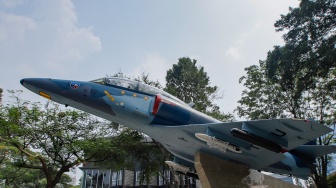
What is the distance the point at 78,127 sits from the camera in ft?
67.2

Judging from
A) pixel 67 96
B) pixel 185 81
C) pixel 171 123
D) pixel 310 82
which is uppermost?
pixel 185 81

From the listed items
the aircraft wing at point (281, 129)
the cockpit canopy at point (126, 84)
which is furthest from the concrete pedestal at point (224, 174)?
the cockpit canopy at point (126, 84)

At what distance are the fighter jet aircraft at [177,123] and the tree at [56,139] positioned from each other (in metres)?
9.46

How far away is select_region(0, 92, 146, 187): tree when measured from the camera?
17.0m

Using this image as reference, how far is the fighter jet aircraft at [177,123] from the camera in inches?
322

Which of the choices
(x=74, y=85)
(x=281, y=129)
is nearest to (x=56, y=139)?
(x=74, y=85)

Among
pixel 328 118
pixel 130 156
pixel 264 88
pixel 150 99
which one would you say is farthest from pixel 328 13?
pixel 130 156

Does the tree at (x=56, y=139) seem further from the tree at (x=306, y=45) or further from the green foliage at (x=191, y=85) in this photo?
the tree at (x=306, y=45)

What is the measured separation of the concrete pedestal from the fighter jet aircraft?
11.2 inches

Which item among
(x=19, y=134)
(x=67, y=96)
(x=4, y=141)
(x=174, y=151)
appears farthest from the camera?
(x=19, y=134)

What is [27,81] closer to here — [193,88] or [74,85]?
[74,85]

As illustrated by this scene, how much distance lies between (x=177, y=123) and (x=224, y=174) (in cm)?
270

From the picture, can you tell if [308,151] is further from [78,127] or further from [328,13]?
[78,127]

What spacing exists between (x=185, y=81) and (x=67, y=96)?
17.3 meters
